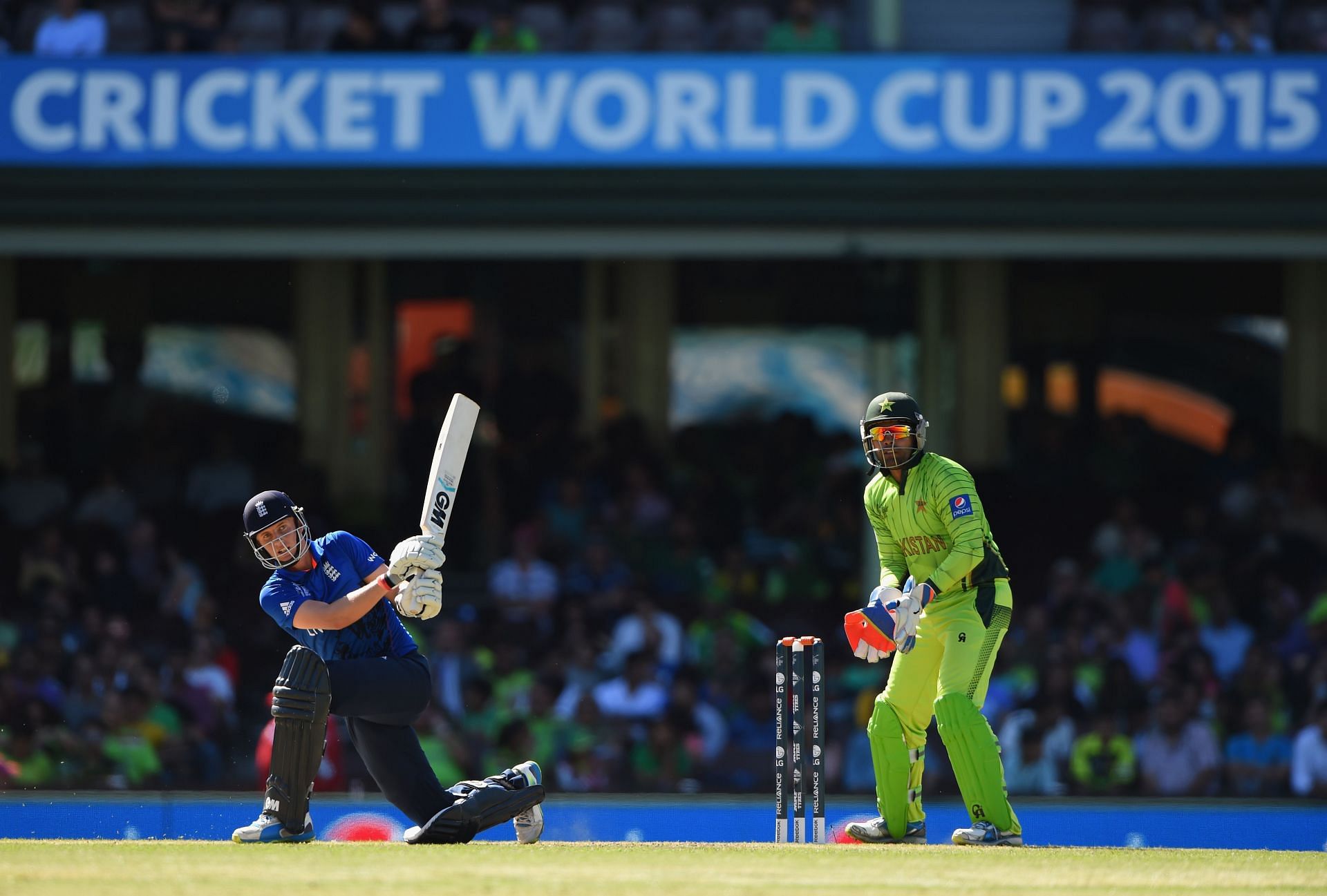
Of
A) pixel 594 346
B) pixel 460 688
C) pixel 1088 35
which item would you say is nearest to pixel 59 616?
pixel 460 688

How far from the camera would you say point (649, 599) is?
484 inches

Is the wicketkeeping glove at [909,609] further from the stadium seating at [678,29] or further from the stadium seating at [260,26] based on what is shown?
the stadium seating at [260,26]

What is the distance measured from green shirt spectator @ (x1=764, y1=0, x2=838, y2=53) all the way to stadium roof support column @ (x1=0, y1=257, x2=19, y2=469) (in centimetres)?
618

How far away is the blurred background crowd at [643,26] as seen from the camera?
12312 mm

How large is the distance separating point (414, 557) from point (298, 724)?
70 centimetres

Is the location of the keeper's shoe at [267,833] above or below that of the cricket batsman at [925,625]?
below

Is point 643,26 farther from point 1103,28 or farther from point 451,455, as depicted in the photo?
point 451,455

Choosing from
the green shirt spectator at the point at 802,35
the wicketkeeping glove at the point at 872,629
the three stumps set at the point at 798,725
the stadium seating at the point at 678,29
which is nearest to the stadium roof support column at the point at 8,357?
the stadium seating at the point at 678,29

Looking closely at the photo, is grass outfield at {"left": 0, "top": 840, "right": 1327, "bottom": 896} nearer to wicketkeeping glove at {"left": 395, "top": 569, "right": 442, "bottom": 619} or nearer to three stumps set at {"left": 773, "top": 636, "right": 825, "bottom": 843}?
three stumps set at {"left": 773, "top": 636, "right": 825, "bottom": 843}

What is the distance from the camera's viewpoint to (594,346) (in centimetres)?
1503

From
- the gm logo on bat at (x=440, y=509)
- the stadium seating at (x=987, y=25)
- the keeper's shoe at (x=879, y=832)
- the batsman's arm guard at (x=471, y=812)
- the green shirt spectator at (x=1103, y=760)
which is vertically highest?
the stadium seating at (x=987, y=25)

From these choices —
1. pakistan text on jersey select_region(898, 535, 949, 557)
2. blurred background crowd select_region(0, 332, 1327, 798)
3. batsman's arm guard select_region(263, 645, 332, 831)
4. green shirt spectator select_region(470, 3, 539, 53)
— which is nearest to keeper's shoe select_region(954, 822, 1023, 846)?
pakistan text on jersey select_region(898, 535, 949, 557)

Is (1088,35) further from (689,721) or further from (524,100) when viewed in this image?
(689,721)

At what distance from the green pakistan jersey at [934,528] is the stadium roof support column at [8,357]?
9475 millimetres
